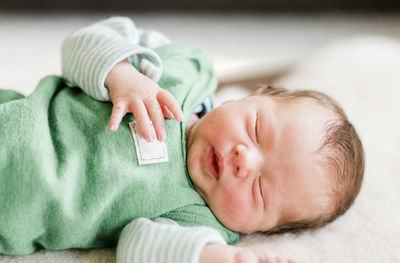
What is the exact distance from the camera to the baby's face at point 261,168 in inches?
33.5

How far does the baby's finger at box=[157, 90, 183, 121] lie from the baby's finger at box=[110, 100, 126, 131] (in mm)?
66

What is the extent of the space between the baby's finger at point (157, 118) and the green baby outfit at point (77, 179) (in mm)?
38

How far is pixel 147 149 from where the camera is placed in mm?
829

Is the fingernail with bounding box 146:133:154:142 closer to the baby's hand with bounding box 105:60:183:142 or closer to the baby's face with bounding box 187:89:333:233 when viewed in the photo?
the baby's hand with bounding box 105:60:183:142

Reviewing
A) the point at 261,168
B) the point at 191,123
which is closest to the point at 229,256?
the point at 261,168

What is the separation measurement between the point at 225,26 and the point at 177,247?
5.96 ft

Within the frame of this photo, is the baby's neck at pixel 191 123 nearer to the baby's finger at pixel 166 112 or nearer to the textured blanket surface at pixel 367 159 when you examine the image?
the baby's finger at pixel 166 112

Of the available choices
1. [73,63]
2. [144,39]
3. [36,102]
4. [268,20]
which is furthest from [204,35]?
[36,102]

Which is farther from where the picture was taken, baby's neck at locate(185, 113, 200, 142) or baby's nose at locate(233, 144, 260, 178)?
baby's neck at locate(185, 113, 200, 142)

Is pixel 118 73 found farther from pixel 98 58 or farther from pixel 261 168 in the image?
pixel 261 168

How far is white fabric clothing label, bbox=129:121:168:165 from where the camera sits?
822mm

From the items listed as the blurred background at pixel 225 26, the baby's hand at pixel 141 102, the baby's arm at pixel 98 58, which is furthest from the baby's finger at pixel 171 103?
the blurred background at pixel 225 26

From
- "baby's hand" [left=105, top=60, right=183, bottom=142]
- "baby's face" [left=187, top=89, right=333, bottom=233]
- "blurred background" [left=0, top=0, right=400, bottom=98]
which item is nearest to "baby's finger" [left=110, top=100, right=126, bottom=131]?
"baby's hand" [left=105, top=60, right=183, bottom=142]

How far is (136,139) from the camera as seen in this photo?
83 cm
